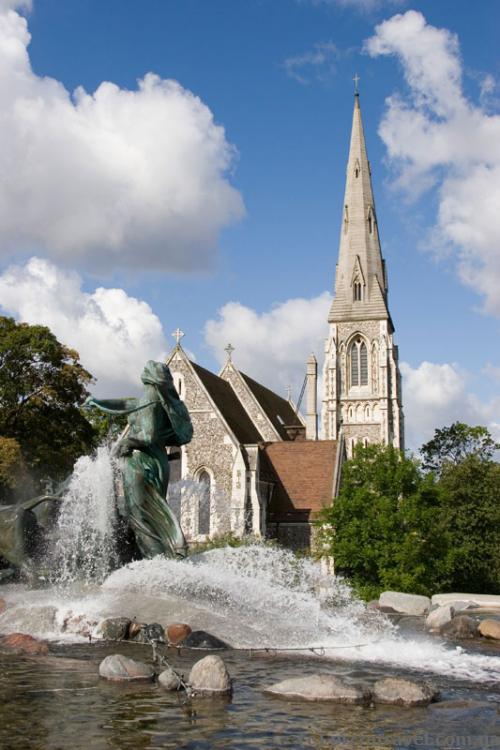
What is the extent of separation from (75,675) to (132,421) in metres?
5.88

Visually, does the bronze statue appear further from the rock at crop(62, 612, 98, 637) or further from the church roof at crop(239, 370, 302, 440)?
the church roof at crop(239, 370, 302, 440)

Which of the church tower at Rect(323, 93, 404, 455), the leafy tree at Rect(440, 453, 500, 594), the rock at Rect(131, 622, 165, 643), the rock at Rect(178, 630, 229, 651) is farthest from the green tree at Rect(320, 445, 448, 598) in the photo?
the church tower at Rect(323, 93, 404, 455)

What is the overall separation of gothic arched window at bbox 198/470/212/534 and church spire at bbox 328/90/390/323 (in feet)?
88.9

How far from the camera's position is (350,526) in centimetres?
2636

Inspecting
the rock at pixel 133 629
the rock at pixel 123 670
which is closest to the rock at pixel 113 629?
the rock at pixel 133 629

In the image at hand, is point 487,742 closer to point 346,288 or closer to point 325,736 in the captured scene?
point 325,736

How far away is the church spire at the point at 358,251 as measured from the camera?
192 ft

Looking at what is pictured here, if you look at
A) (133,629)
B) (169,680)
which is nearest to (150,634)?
(133,629)

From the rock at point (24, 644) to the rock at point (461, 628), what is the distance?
778 centimetres

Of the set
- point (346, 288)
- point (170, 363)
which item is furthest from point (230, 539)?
point (346, 288)

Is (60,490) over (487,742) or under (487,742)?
over

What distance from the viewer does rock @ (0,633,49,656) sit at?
1006cm

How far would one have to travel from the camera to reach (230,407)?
3791 cm

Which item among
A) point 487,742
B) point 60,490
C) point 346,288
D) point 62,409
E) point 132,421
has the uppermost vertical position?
point 346,288
